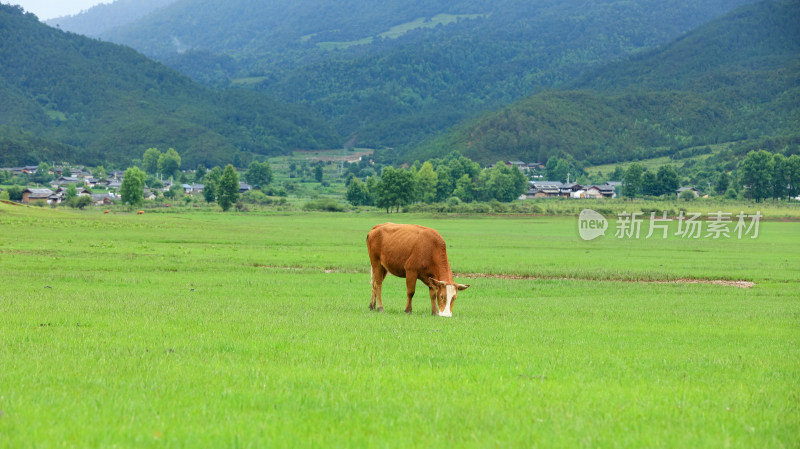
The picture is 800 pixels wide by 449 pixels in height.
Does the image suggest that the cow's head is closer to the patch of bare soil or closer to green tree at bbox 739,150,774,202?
the patch of bare soil

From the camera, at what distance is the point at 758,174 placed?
600ft

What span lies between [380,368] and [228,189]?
141832 millimetres

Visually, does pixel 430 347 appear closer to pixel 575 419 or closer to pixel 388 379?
pixel 388 379

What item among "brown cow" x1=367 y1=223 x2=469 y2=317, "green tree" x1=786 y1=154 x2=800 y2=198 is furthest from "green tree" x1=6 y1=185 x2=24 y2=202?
"green tree" x1=786 y1=154 x2=800 y2=198

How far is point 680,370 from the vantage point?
41.4 ft

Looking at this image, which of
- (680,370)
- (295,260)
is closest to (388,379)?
(680,370)

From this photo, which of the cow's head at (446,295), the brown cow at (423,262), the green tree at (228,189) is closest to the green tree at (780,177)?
the green tree at (228,189)

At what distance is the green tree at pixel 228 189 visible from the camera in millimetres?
148250

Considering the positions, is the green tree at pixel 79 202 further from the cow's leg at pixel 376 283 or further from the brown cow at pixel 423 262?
the brown cow at pixel 423 262

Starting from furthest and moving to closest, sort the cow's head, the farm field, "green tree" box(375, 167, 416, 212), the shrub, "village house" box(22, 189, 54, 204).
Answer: "village house" box(22, 189, 54, 204) < the shrub < "green tree" box(375, 167, 416, 212) < the cow's head < the farm field

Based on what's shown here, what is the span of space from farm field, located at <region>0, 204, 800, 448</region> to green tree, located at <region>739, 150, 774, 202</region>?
557ft

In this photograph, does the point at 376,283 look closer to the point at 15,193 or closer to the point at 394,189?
the point at 394,189

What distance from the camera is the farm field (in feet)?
27.7

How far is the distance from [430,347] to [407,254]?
742cm
